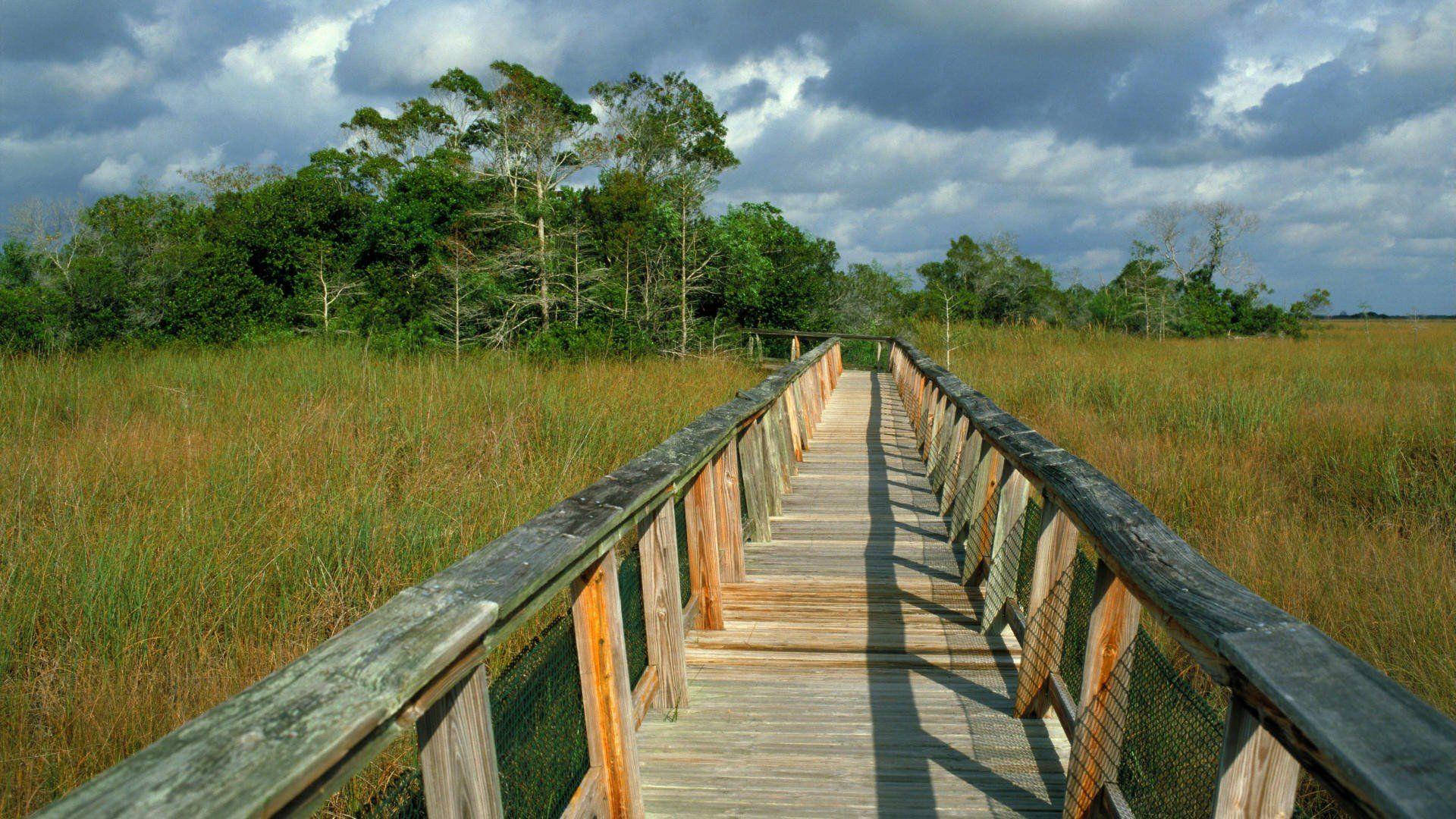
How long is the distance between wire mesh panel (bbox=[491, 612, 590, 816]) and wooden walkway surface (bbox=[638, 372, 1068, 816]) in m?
0.30

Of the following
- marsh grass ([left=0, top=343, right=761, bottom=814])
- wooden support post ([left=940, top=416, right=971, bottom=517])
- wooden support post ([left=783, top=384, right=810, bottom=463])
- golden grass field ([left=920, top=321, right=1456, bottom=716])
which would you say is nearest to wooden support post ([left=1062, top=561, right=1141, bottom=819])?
golden grass field ([left=920, top=321, right=1456, bottom=716])

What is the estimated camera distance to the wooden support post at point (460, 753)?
153 centimetres

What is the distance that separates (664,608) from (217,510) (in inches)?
109

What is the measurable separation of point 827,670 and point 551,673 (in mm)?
1451

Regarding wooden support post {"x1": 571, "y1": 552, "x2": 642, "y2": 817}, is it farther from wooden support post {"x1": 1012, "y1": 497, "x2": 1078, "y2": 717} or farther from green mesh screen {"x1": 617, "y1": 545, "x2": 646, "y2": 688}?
wooden support post {"x1": 1012, "y1": 497, "x2": 1078, "y2": 717}

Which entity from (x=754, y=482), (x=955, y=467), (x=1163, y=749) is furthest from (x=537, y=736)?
(x=955, y=467)

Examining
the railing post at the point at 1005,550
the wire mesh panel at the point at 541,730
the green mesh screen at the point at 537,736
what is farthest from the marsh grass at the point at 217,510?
the railing post at the point at 1005,550

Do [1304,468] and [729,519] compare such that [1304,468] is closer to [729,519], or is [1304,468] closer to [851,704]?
[729,519]

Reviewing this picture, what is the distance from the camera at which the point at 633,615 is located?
3.71 meters

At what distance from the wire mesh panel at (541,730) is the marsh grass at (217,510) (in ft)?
4.47

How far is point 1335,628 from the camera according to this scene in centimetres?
437

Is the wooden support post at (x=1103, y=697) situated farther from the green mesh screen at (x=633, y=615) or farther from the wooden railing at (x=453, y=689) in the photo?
the green mesh screen at (x=633, y=615)

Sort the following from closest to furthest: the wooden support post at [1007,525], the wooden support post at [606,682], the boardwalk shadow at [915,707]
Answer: the wooden support post at [606,682]
the boardwalk shadow at [915,707]
the wooden support post at [1007,525]

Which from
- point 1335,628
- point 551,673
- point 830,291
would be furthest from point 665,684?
point 830,291
